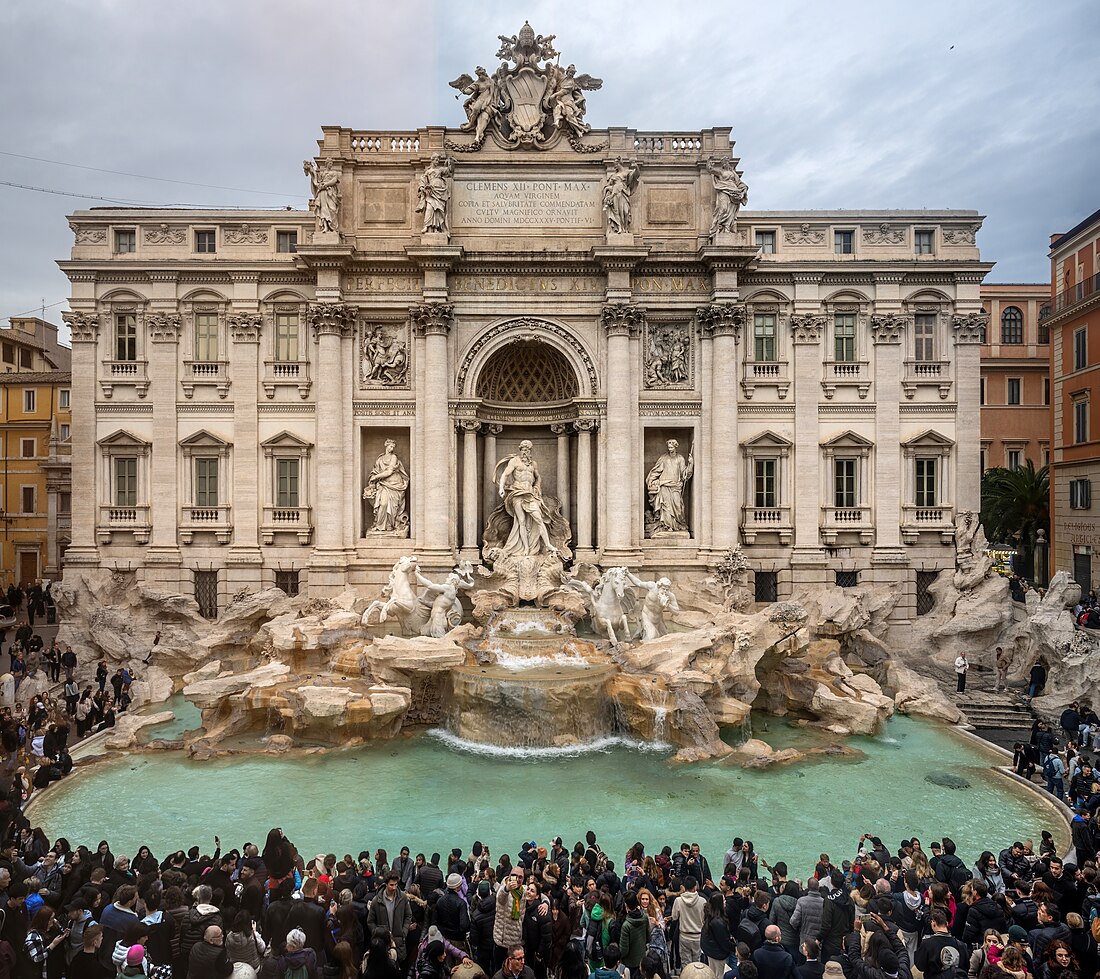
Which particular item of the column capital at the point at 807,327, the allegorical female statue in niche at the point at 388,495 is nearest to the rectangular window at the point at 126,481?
the allegorical female statue in niche at the point at 388,495

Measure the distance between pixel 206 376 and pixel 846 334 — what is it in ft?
78.9

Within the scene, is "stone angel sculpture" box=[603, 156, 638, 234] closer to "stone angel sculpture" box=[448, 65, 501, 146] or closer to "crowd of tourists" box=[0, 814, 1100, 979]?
"stone angel sculpture" box=[448, 65, 501, 146]

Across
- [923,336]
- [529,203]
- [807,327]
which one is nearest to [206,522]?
[529,203]

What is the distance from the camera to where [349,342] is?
24203 mm

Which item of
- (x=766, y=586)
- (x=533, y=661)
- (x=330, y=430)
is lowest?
(x=533, y=661)

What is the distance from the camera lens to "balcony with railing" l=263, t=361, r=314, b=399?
80.2 ft

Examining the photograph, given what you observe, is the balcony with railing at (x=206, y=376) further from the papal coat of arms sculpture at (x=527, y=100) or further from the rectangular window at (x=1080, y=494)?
the rectangular window at (x=1080, y=494)

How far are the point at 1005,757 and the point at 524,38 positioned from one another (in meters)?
26.4

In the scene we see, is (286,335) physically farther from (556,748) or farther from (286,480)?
(556,748)

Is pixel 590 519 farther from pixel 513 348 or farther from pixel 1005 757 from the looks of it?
pixel 1005 757

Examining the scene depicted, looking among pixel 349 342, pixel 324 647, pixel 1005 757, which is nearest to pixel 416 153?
pixel 349 342

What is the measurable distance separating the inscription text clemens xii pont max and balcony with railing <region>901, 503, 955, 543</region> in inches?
621

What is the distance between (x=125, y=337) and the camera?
81.3 ft

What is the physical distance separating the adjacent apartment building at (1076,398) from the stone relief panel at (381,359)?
2700 centimetres
